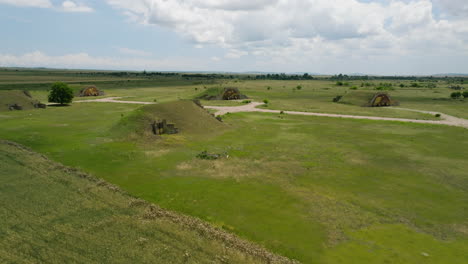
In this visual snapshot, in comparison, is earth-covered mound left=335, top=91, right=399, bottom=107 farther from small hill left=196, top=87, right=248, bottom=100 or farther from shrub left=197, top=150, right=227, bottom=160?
shrub left=197, top=150, right=227, bottom=160

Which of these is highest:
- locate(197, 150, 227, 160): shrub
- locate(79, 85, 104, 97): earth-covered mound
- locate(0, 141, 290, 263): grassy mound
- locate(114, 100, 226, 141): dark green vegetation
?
locate(79, 85, 104, 97): earth-covered mound

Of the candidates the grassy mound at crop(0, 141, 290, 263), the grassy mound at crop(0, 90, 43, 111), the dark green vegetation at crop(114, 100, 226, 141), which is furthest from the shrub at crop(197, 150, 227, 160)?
the grassy mound at crop(0, 90, 43, 111)

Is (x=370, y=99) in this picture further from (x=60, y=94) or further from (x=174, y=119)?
(x=60, y=94)

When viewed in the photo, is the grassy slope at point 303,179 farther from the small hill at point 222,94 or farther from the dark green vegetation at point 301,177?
the small hill at point 222,94

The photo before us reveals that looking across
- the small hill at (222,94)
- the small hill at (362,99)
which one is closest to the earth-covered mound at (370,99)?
the small hill at (362,99)

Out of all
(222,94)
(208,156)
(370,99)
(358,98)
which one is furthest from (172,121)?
(358,98)

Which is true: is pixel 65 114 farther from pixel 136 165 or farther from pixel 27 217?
pixel 27 217
